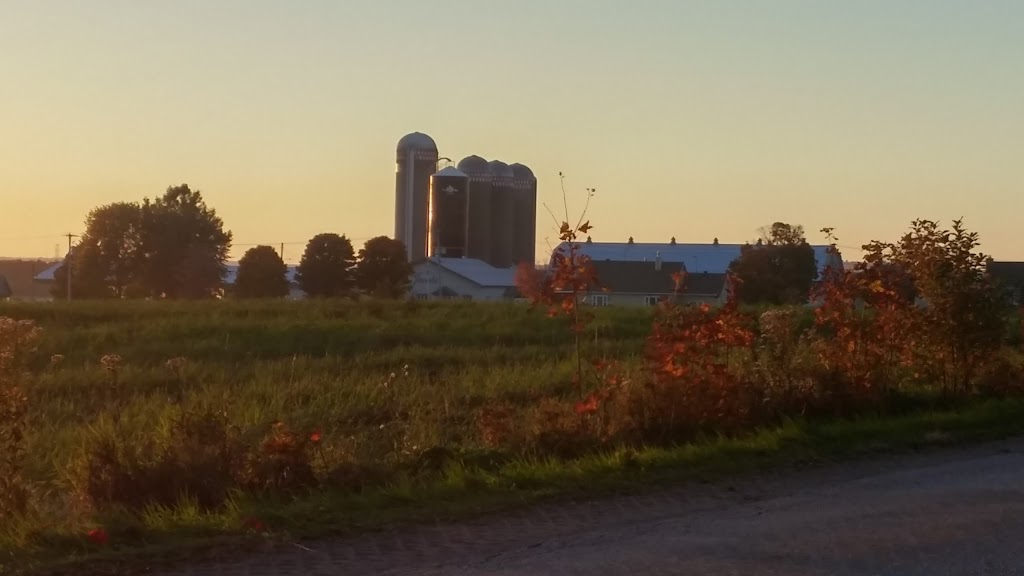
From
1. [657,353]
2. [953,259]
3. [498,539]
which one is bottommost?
[498,539]

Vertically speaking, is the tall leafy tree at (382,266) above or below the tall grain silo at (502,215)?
below

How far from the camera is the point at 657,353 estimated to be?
1388 cm

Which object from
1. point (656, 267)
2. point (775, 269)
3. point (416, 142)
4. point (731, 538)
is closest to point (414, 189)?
point (416, 142)

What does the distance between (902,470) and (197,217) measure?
69.1m

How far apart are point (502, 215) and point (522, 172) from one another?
4148 millimetres

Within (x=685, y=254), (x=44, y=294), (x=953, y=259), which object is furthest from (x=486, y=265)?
(x=953, y=259)

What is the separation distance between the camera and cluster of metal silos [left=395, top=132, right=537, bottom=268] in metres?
79.7

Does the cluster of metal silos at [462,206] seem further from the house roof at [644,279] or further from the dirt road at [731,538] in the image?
the dirt road at [731,538]

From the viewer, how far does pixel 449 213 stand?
80.2 m

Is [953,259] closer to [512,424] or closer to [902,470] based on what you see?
[902,470]

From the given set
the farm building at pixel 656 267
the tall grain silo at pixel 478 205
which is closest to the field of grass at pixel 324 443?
the farm building at pixel 656 267

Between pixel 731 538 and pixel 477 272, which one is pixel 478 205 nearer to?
pixel 477 272

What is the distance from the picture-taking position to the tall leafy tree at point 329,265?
7238 cm

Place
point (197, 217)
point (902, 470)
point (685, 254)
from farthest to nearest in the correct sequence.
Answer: point (685, 254) → point (197, 217) → point (902, 470)
